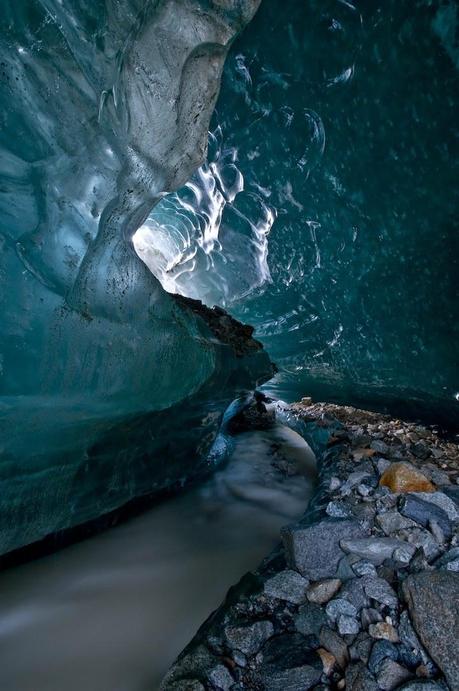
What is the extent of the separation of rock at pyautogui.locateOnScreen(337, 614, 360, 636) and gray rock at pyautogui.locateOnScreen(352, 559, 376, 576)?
0.65 feet

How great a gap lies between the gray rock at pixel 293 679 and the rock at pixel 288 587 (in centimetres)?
27

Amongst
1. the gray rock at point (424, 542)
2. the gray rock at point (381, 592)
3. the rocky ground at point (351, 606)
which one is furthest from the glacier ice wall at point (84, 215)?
the gray rock at point (424, 542)

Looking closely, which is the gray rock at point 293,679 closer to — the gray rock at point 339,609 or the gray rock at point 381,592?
the gray rock at point 339,609

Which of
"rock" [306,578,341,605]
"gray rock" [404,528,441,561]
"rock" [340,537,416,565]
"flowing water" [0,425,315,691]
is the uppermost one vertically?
"gray rock" [404,528,441,561]

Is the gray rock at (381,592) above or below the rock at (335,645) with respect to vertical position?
above

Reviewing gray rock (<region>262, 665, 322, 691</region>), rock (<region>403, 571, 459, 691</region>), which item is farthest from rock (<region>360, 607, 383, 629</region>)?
gray rock (<region>262, 665, 322, 691</region>)

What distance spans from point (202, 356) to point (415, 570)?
178 centimetres

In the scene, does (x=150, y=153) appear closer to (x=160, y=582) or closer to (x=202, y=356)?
(x=202, y=356)

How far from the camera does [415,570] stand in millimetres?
1281

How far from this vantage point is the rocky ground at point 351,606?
0.97 metres

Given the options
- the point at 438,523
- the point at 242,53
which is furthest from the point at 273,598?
the point at 242,53

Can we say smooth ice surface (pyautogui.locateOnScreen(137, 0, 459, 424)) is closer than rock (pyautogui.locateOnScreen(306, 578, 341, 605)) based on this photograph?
No

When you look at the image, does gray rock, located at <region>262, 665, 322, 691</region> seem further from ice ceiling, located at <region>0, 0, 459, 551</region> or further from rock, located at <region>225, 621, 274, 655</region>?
ice ceiling, located at <region>0, 0, 459, 551</region>

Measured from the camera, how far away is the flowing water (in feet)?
3.84
